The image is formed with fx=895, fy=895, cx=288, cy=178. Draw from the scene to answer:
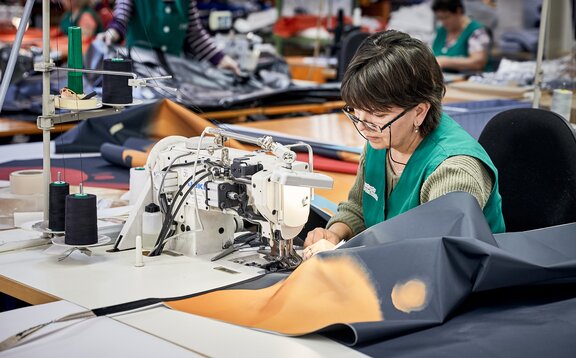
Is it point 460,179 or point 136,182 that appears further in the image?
point 136,182

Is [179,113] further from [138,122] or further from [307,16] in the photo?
[307,16]


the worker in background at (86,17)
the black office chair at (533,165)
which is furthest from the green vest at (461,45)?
the black office chair at (533,165)

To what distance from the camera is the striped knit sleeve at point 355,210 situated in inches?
99.3

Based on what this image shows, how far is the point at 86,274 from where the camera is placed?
2.17m

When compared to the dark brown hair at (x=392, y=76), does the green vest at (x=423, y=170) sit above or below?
below

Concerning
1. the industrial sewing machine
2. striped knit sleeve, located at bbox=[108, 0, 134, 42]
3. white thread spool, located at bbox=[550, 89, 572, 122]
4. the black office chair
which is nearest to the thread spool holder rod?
the industrial sewing machine

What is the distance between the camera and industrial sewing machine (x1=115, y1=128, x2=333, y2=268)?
6.93 feet

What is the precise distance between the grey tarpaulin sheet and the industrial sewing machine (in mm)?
228

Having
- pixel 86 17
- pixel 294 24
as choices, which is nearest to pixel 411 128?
pixel 86 17

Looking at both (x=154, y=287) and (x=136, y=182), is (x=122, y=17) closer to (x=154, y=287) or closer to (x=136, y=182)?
(x=136, y=182)

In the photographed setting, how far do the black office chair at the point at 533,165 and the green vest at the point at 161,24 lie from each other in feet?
10.5

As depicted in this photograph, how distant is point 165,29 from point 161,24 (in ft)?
0.14

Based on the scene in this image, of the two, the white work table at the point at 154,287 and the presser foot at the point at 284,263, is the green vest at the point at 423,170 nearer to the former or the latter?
the presser foot at the point at 284,263

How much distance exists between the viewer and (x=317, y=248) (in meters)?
2.17
